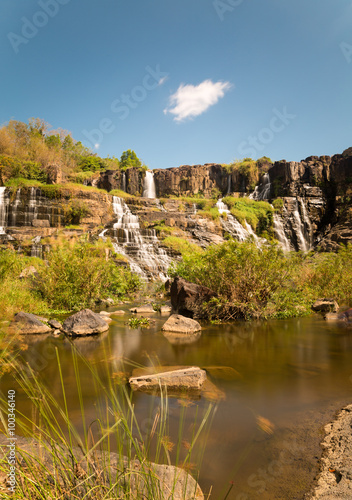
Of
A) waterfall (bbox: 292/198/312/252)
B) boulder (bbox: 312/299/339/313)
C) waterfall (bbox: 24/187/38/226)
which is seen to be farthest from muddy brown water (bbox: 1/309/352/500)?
waterfall (bbox: 292/198/312/252)

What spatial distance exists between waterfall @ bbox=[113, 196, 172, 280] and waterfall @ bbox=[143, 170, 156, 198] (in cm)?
1457

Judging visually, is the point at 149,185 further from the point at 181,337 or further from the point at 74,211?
the point at 181,337

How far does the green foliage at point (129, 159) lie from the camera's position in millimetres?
48625

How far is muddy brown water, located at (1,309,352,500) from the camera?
239 centimetres

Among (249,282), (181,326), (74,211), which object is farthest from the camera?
(74,211)

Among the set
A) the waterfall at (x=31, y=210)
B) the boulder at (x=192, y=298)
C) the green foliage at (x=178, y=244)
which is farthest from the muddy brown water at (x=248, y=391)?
the waterfall at (x=31, y=210)

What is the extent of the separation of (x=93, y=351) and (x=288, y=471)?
170 inches

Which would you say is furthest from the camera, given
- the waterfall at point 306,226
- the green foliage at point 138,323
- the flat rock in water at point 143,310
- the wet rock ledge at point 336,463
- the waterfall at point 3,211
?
the waterfall at point 306,226

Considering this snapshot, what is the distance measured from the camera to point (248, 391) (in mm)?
3947

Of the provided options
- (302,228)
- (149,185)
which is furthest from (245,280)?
(149,185)

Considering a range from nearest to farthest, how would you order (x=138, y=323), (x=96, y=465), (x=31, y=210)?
(x=96, y=465) → (x=138, y=323) → (x=31, y=210)

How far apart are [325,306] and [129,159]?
147ft

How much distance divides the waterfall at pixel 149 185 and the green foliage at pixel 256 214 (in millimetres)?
12064

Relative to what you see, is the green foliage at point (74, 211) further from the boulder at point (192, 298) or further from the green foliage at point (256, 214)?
the boulder at point (192, 298)
